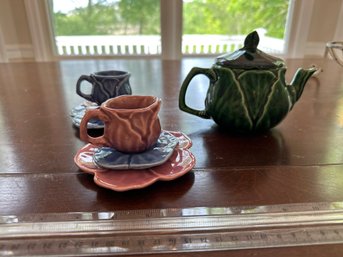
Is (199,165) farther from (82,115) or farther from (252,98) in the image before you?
(82,115)

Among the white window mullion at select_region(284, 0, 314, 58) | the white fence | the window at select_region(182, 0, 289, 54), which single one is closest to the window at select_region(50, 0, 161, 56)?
the white fence

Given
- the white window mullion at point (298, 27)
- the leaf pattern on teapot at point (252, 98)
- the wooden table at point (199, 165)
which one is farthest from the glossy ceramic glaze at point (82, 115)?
the white window mullion at point (298, 27)

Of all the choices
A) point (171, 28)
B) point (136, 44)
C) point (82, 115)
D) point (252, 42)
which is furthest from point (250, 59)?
point (136, 44)

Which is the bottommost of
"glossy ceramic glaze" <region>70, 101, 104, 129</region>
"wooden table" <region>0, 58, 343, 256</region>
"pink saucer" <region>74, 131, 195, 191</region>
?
"wooden table" <region>0, 58, 343, 256</region>

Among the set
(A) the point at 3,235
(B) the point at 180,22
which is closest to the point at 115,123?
(A) the point at 3,235

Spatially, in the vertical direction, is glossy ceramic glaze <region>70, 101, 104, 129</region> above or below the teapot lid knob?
below

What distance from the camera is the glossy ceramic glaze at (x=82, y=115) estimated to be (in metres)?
0.52

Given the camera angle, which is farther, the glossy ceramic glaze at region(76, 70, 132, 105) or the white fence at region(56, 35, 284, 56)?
the white fence at region(56, 35, 284, 56)

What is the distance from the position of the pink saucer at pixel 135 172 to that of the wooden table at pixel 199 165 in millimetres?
14

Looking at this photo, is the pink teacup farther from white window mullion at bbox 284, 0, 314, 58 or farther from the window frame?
white window mullion at bbox 284, 0, 314, 58

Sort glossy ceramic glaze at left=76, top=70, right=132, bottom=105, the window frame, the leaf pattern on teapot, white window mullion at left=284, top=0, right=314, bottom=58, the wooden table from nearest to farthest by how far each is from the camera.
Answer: the wooden table
the leaf pattern on teapot
glossy ceramic glaze at left=76, top=70, right=132, bottom=105
the window frame
white window mullion at left=284, top=0, right=314, bottom=58

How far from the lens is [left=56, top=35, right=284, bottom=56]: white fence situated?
232 centimetres

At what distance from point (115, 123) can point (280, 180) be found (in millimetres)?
251

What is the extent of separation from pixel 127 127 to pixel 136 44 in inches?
83.7
